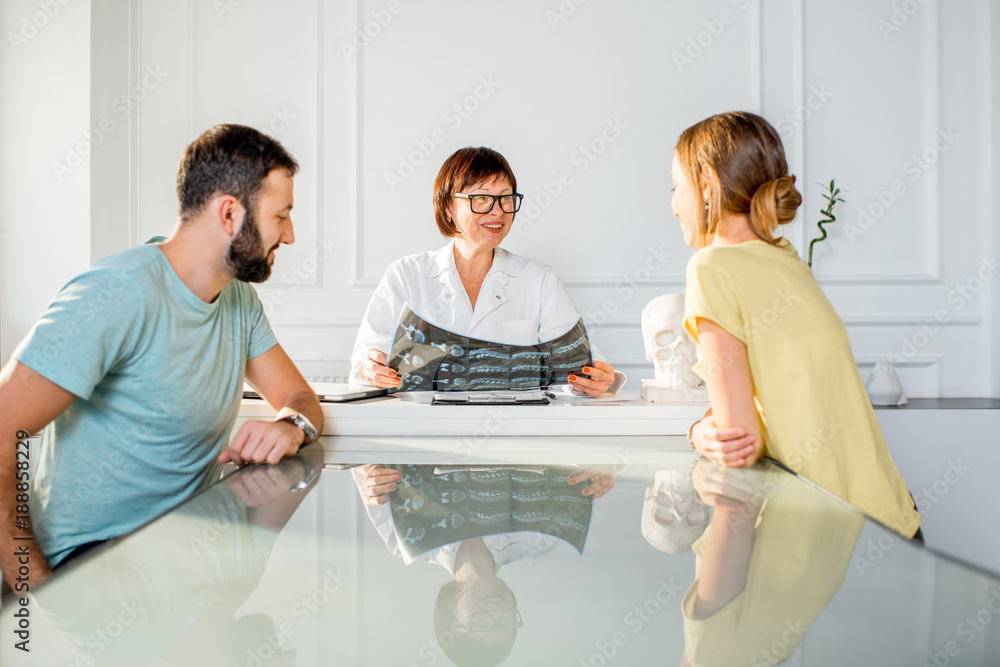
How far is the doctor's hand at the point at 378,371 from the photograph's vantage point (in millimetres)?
1951

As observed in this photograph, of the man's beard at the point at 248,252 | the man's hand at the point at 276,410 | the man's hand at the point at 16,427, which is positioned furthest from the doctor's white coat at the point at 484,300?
the man's hand at the point at 16,427

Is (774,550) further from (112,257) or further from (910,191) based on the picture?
(910,191)

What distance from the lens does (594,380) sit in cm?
177

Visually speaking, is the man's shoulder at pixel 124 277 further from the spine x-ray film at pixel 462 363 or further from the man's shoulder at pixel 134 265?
the spine x-ray film at pixel 462 363

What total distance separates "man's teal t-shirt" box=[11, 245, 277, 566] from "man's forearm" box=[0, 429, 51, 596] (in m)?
0.06

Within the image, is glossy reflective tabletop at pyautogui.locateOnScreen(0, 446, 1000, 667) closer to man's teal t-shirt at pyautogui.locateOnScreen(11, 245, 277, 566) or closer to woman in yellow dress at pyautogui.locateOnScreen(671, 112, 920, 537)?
woman in yellow dress at pyautogui.locateOnScreen(671, 112, 920, 537)

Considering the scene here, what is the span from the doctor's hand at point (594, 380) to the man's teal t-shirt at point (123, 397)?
2.69 feet

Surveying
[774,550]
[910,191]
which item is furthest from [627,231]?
[774,550]

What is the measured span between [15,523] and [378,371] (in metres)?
1.10

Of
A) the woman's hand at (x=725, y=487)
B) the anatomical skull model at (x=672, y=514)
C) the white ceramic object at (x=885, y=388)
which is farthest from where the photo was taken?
the white ceramic object at (x=885, y=388)

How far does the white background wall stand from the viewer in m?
3.10

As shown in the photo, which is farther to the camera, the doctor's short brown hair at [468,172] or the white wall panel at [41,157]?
the white wall panel at [41,157]

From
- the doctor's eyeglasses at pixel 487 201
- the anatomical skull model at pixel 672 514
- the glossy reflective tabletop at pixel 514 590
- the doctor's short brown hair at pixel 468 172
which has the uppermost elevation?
the doctor's short brown hair at pixel 468 172

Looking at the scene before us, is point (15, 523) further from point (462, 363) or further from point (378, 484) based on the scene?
point (462, 363)
